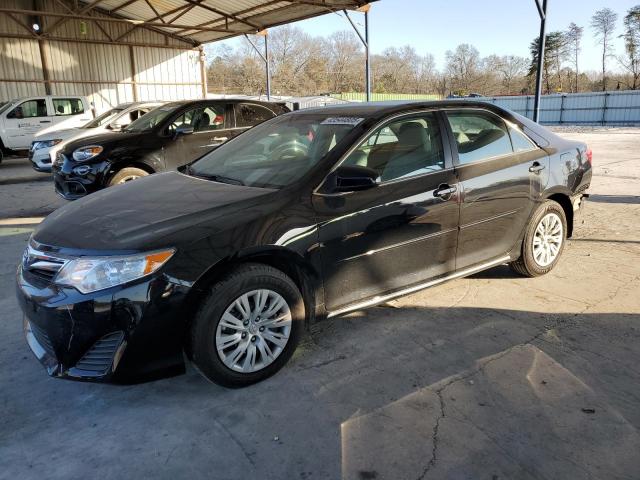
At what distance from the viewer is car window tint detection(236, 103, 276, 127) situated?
835 cm

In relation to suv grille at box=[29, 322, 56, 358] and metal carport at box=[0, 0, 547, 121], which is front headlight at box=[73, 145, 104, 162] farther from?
metal carport at box=[0, 0, 547, 121]

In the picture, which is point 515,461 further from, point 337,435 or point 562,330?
point 562,330

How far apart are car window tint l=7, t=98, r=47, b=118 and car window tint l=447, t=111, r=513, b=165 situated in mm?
15435

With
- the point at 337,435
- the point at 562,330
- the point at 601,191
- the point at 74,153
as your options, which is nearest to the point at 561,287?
the point at 562,330

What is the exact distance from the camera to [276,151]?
373cm

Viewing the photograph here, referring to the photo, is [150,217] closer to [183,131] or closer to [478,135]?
[478,135]

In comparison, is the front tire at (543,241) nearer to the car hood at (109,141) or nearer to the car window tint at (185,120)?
the car window tint at (185,120)

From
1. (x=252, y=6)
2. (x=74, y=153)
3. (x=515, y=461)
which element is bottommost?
(x=515, y=461)

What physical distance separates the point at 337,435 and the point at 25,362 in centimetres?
216

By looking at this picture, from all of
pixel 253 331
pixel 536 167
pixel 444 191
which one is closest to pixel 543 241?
pixel 536 167

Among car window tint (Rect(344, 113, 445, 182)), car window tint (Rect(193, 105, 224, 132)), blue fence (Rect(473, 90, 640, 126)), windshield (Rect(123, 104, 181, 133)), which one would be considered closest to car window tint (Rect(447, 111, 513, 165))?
car window tint (Rect(344, 113, 445, 182))

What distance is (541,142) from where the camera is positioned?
433 centimetres

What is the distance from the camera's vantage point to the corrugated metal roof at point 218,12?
1556 centimetres

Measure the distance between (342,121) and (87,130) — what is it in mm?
8830
